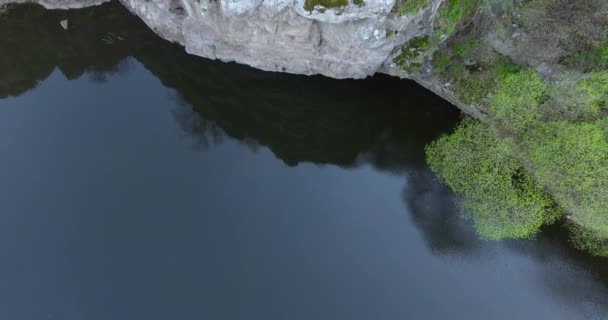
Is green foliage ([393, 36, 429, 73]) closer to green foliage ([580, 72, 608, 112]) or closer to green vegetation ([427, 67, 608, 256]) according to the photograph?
green vegetation ([427, 67, 608, 256])

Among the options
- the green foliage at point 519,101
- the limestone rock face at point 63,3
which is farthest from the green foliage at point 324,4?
the limestone rock face at point 63,3

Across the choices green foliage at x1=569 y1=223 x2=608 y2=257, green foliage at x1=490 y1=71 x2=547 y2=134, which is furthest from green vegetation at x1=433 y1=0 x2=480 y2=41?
green foliage at x1=569 y1=223 x2=608 y2=257

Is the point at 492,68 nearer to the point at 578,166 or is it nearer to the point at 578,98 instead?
the point at 578,98

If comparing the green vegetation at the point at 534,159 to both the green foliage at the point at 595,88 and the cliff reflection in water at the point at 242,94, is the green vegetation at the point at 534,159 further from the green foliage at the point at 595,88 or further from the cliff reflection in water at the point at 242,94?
the cliff reflection in water at the point at 242,94

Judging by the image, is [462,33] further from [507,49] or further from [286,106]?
[286,106]

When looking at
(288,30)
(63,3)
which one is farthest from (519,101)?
(63,3)

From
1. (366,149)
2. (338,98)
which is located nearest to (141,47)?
(338,98)

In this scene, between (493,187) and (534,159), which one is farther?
→ (493,187)
